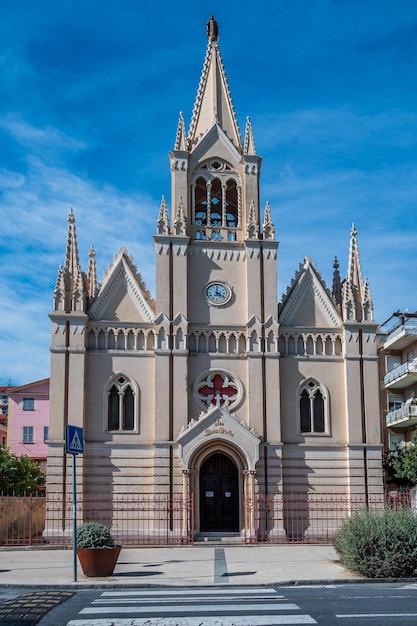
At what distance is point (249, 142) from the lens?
137ft

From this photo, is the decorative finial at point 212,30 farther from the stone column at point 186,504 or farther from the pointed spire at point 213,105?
the stone column at point 186,504

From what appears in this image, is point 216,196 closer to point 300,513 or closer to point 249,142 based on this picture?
point 249,142

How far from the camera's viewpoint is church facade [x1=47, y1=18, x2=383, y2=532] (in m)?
37.0

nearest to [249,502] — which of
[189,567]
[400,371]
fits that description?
[189,567]

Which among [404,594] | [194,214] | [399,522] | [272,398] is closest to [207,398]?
[272,398]

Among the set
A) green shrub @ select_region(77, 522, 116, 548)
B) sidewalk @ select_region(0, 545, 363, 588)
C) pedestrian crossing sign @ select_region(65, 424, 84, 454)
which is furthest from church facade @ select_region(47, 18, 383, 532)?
pedestrian crossing sign @ select_region(65, 424, 84, 454)

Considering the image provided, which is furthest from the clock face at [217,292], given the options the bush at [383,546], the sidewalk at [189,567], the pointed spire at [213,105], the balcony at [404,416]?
the bush at [383,546]

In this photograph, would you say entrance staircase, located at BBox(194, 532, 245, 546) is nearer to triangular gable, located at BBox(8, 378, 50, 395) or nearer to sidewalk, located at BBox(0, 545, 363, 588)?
sidewalk, located at BBox(0, 545, 363, 588)

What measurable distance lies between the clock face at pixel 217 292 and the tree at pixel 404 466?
11.7 m

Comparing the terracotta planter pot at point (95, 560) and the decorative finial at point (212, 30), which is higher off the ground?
the decorative finial at point (212, 30)

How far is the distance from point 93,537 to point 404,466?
21.8m

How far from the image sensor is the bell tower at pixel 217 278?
37906 millimetres

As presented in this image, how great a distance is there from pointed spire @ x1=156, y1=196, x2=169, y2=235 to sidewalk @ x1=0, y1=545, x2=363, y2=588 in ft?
49.6

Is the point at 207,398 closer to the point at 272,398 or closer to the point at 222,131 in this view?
the point at 272,398
